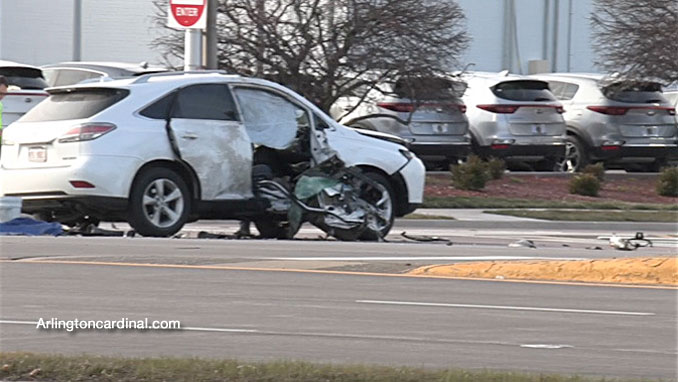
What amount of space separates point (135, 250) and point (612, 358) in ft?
19.8

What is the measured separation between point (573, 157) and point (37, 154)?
16.4 metres

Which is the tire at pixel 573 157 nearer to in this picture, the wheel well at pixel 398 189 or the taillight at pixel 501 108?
the taillight at pixel 501 108

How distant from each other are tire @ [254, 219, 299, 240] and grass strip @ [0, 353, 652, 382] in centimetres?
864

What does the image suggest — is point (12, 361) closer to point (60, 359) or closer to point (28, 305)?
point (60, 359)

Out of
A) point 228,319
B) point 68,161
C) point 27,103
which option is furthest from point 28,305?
point 27,103

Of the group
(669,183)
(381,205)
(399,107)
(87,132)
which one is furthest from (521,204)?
(87,132)

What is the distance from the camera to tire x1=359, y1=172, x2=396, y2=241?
1616 centimetres

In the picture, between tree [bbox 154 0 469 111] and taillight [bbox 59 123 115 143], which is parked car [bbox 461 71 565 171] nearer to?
tree [bbox 154 0 469 111]

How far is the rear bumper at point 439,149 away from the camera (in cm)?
2645

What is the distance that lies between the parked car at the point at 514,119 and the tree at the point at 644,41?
7.92 ft

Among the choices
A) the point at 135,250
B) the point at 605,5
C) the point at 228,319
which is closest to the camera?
the point at 228,319

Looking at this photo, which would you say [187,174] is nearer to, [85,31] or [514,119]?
[514,119]

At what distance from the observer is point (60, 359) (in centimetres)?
767

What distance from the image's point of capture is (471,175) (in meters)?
25.0
